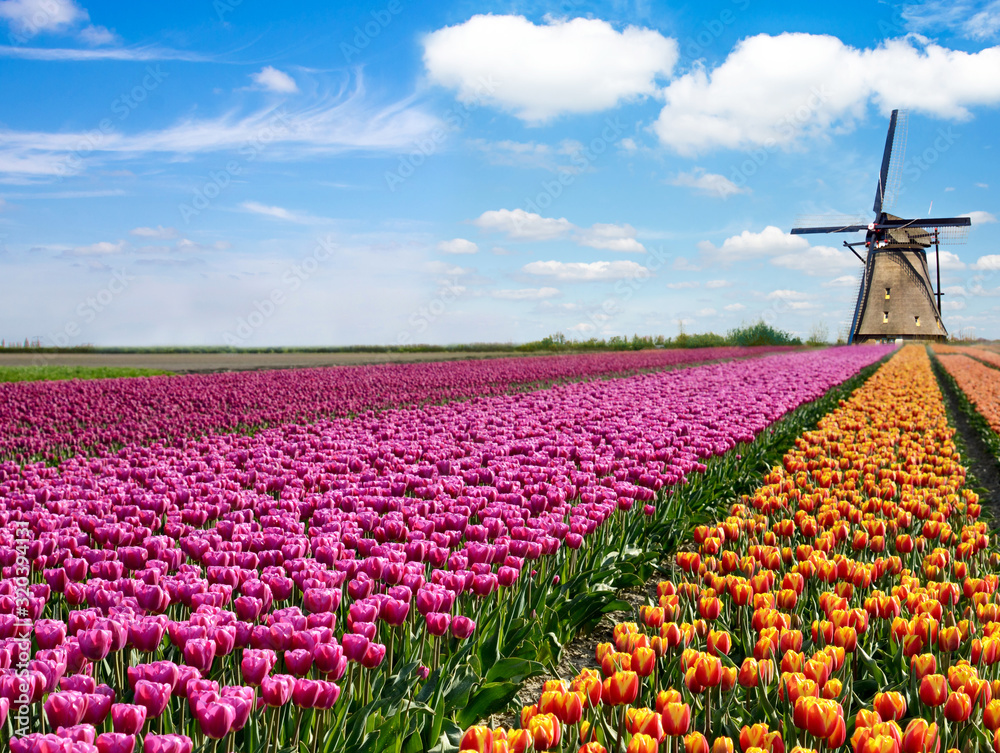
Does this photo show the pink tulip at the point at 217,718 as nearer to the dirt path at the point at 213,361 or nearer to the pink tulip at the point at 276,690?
the pink tulip at the point at 276,690

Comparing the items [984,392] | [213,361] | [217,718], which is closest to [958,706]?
[217,718]

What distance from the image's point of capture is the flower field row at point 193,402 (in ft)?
30.5

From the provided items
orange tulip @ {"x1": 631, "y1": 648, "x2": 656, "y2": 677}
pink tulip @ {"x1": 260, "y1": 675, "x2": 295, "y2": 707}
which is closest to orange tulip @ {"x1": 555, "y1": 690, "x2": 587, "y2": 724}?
orange tulip @ {"x1": 631, "y1": 648, "x2": 656, "y2": 677}

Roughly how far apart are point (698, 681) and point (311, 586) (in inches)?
55.3

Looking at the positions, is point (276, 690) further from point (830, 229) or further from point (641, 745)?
point (830, 229)

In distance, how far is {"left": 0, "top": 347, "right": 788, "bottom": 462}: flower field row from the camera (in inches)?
366

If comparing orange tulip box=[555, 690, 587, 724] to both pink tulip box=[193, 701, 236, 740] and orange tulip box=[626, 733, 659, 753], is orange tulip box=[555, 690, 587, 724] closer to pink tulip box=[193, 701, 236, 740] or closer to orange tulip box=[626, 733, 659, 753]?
orange tulip box=[626, 733, 659, 753]

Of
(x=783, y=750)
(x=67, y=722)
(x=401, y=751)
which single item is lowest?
(x=401, y=751)

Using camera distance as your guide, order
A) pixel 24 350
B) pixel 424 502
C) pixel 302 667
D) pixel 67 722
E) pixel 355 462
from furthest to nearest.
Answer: pixel 24 350 < pixel 355 462 < pixel 424 502 < pixel 302 667 < pixel 67 722

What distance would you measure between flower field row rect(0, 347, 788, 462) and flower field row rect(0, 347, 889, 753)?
296 cm

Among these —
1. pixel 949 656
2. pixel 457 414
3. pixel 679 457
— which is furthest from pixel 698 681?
pixel 457 414

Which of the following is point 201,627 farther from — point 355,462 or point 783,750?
point 355,462

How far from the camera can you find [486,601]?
3.05 metres

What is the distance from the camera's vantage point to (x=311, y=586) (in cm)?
266
